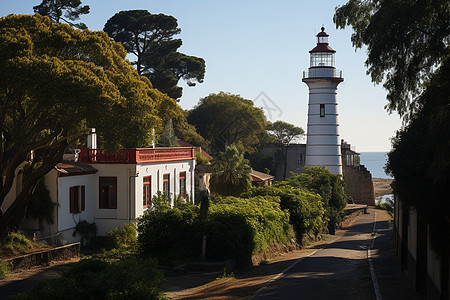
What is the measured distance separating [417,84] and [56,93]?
12701 mm

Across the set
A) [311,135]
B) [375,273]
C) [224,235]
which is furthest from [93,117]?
[311,135]

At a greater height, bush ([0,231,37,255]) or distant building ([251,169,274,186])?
distant building ([251,169,274,186])

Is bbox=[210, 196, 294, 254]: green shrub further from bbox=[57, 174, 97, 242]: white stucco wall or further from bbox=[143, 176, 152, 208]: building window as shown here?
bbox=[57, 174, 97, 242]: white stucco wall

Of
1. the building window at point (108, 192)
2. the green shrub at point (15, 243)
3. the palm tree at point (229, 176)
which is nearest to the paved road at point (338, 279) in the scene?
the green shrub at point (15, 243)

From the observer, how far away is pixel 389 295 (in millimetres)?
14758

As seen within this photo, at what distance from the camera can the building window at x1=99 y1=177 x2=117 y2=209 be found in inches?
1162

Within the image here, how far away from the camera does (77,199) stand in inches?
1110

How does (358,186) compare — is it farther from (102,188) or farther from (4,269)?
(4,269)

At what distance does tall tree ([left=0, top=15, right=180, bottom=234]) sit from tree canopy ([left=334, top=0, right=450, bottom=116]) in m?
10.2

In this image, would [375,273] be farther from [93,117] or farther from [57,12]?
[57,12]

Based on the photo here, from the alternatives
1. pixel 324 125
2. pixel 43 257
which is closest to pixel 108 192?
pixel 43 257

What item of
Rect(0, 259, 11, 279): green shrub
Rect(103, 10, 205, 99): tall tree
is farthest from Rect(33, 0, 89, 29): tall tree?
Rect(0, 259, 11, 279): green shrub

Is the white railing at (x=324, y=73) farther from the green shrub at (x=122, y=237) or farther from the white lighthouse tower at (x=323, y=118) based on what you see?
the green shrub at (x=122, y=237)

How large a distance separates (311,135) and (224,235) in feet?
92.5
